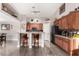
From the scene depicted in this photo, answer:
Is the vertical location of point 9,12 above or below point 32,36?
above

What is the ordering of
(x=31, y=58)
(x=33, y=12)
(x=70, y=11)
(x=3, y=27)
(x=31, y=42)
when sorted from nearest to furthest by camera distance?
(x=31, y=58) < (x=3, y=27) < (x=33, y=12) < (x=70, y=11) < (x=31, y=42)

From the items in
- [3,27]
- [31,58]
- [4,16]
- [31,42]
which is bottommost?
[31,42]

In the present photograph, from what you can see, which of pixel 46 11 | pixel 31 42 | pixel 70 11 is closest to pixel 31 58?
pixel 46 11

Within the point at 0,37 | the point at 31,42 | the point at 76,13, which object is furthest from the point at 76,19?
the point at 31,42

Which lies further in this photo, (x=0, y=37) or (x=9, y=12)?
(x=9, y=12)

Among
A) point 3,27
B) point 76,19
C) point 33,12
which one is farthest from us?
point 76,19

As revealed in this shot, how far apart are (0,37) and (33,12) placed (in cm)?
56

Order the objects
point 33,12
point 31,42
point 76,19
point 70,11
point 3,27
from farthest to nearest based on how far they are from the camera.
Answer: point 31,42 → point 70,11 → point 76,19 → point 33,12 → point 3,27

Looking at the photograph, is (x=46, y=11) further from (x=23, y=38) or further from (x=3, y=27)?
(x=23, y=38)

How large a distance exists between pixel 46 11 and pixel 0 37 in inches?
29.0

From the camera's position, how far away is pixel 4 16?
1.74 m

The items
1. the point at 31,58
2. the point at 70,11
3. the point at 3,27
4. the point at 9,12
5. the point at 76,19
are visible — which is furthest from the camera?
Result: the point at 70,11

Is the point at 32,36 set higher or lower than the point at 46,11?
lower

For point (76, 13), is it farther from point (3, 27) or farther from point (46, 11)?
point (3, 27)
